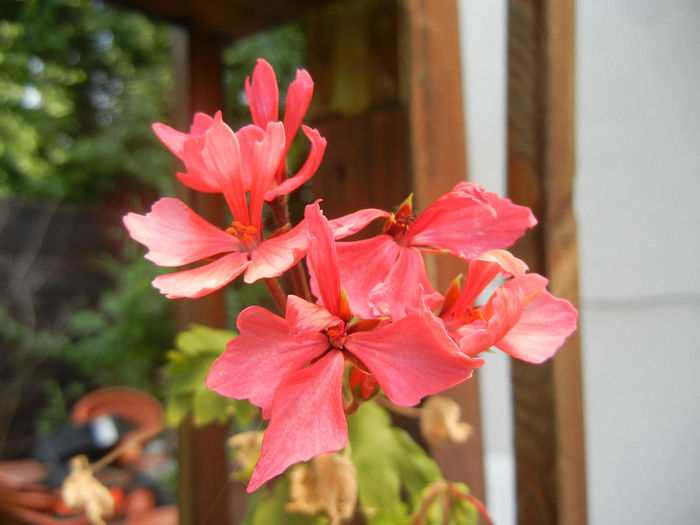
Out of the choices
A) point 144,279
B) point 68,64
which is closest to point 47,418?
point 144,279

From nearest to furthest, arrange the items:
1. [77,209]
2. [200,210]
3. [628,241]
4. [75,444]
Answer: [200,210], [628,241], [75,444], [77,209]

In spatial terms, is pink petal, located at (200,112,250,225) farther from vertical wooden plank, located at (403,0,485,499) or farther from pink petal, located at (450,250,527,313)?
vertical wooden plank, located at (403,0,485,499)

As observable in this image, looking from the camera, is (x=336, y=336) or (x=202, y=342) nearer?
(x=336, y=336)

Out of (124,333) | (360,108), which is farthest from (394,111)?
(124,333)

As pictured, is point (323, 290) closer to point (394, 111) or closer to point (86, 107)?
point (394, 111)

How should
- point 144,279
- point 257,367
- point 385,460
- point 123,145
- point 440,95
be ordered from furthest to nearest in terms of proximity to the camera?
1. point 123,145
2. point 144,279
3. point 440,95
4. point 385,460
5. point 257,367

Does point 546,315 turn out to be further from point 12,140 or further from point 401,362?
point 12,140

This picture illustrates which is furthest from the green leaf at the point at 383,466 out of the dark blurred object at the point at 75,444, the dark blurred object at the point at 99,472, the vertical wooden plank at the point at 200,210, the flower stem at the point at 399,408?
the dark blurred object at the point at 75,444
